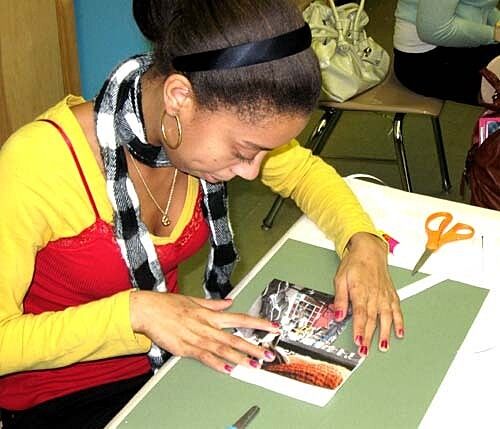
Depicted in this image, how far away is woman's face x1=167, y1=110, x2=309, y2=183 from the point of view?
3.74ft

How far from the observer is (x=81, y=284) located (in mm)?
1361

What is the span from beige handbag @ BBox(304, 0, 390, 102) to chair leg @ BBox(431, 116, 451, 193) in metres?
0.31

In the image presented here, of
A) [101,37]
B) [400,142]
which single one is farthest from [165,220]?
[400,142]

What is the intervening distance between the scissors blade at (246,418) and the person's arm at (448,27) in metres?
1.76

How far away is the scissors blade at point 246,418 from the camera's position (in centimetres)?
101

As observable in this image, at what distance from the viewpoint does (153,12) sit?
1.18 metres

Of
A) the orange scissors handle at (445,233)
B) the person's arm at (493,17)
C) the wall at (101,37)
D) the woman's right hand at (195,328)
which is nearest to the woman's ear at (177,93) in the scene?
the woman's right hand at (195,328)

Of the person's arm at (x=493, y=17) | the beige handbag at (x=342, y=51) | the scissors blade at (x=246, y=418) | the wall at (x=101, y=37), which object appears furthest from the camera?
the person's arm at (x=493, y=17)

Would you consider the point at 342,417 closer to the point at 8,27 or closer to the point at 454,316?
the point at 454,316

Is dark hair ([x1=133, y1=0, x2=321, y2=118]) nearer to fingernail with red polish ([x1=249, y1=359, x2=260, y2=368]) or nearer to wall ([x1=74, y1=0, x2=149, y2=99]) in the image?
fingernail with red polish ([x1=249, y1=359, x2=260, y2=368])

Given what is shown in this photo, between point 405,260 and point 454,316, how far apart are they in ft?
0.57

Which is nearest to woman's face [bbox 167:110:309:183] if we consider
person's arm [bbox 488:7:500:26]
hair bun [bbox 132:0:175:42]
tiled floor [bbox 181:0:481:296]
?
hair bun [bbox 132:0:175:42]

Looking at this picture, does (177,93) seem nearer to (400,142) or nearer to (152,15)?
(152,15)

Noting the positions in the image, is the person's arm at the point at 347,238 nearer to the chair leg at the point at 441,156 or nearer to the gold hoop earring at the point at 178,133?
the gold hoop earring at the point at 178,133
